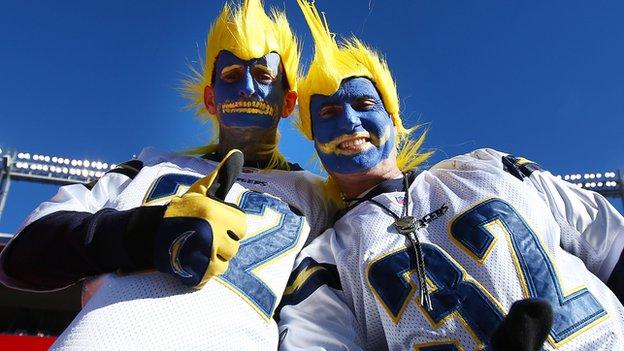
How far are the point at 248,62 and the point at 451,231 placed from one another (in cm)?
119

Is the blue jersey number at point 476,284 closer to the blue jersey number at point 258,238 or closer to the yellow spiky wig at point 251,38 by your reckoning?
the blue jersey number at point 258,238

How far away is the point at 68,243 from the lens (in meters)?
1.37

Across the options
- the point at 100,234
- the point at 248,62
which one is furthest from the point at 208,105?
the point at 100,234

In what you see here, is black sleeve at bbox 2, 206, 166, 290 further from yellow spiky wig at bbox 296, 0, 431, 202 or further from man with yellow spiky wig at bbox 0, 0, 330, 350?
yellow spiky wig at bbox 296, 0, 431, 202

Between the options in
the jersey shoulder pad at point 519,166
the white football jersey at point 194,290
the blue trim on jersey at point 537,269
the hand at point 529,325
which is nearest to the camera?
the hand at point 529,325

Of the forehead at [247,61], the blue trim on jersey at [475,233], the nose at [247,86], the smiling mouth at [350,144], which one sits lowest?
the blue trim on jersey at [475,233]

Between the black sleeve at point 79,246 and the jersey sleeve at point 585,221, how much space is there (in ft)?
4.63

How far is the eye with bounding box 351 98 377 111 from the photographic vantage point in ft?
6.93

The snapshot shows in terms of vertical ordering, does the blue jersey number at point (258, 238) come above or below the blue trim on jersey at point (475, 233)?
below

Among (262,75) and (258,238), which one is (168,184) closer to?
(258,238)

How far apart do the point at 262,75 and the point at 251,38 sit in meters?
0.20

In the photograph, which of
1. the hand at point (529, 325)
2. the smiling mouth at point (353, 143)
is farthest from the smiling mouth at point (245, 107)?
the hand at point (529, 325)

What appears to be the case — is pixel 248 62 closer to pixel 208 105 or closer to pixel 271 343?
pixel 208 105

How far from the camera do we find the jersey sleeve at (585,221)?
1653 millimetres
